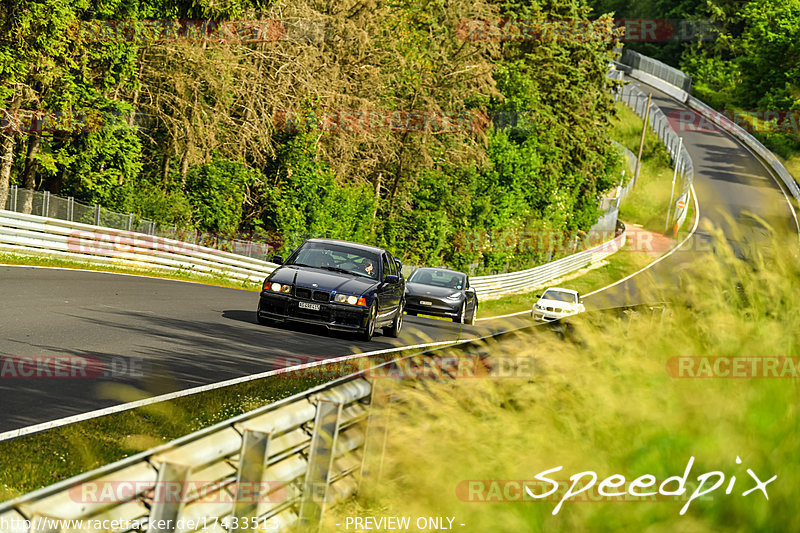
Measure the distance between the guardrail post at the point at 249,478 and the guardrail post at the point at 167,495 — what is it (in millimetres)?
547

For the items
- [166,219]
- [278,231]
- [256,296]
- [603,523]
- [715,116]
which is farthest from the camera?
[715,116]

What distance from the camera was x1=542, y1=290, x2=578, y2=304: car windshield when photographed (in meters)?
33.0

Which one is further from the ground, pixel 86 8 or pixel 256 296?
pixel 86 8

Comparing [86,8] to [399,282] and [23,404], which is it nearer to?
[399,282]

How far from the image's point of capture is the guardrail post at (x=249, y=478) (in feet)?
13.6

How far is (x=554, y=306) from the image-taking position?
32.1 meters

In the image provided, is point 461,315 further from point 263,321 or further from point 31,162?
point 31,162

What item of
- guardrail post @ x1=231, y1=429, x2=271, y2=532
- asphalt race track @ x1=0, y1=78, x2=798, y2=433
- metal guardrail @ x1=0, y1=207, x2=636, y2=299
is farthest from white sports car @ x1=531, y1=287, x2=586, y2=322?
guardrail post @ x1=231, y1=429, x2=271, y2=532

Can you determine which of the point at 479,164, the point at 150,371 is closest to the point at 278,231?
the point at 479,164

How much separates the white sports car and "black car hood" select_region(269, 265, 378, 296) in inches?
617

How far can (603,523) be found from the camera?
419 cm

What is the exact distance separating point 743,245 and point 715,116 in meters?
97.4

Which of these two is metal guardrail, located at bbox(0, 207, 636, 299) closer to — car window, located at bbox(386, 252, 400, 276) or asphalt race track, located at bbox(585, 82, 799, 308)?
car window, located at bbox(386, 252, 400, 276)

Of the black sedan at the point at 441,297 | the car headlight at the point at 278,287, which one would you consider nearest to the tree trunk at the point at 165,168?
the black sedan at the point at 441,297
